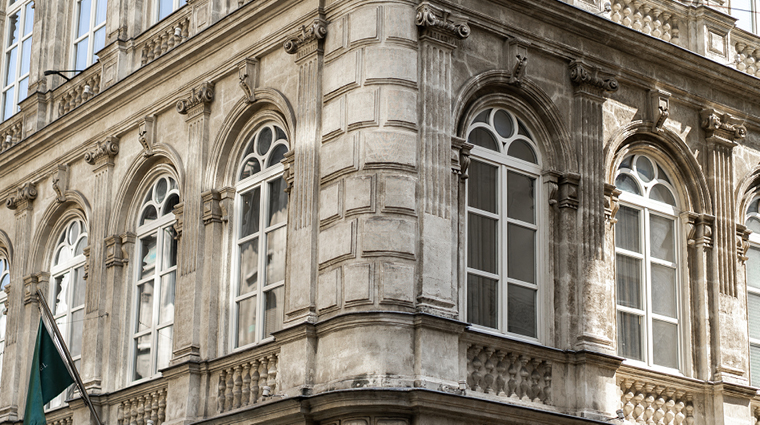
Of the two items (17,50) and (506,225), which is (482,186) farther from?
(17,50)

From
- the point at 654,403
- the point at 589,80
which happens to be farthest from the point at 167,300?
the point at 654,403

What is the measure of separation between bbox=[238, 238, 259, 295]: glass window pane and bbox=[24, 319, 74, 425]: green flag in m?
2.76

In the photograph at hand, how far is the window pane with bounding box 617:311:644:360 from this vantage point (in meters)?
18.7

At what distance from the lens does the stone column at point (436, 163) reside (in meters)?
16.3

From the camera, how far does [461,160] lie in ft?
57.1

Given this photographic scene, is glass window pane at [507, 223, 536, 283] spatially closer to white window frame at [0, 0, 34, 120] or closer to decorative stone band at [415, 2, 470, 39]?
decorative stone band at [415, 2, 470, 39]

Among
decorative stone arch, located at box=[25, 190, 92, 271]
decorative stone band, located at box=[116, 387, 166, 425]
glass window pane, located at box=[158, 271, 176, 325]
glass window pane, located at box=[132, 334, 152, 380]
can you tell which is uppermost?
decorative stone arch, located at box=[25, 190, 92, 271]

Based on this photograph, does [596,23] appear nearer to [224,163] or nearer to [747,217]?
[747,217]

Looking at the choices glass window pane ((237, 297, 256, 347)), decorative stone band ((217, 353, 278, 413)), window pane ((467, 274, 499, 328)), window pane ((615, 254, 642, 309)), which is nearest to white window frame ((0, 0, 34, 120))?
glass window pane ((237, 297, 256, 347))

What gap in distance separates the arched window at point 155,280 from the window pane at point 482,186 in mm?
4833

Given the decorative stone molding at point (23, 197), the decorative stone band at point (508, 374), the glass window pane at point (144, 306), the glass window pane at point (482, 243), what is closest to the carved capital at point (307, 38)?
the glass window pane at point (482, 243)

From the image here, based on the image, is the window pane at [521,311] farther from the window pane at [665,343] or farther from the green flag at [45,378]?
the green flag at [45,378]

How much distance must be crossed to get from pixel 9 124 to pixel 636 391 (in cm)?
1302

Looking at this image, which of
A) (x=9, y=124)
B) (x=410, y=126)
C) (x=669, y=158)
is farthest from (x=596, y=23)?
(x=9, y=124)
